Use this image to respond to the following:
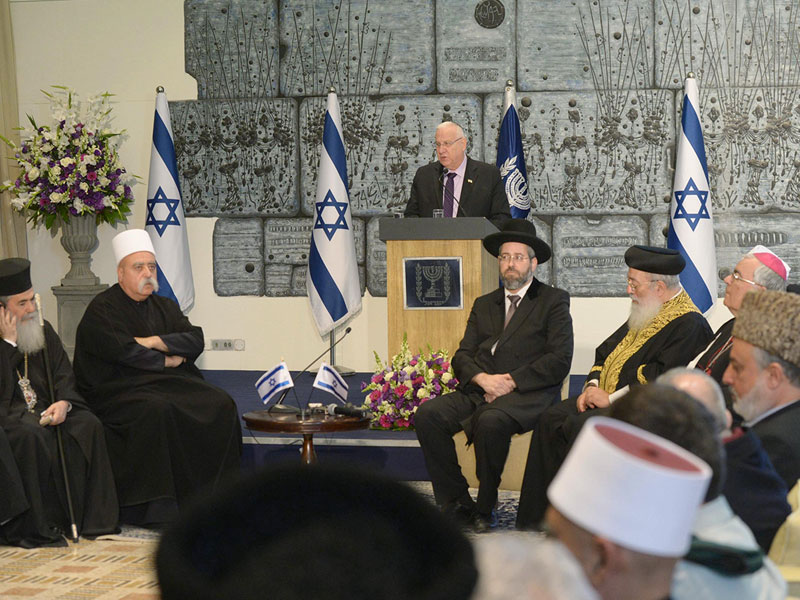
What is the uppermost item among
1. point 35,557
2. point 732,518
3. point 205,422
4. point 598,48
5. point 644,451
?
point 598,48

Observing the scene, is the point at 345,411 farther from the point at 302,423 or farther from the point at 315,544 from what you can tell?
the point at 315,544

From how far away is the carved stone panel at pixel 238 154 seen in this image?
30.1ft

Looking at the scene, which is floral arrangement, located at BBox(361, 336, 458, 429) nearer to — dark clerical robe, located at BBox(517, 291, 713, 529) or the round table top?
the round table top

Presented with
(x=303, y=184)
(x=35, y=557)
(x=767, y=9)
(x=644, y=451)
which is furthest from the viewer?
(x=303, y=184)

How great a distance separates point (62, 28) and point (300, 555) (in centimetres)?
967

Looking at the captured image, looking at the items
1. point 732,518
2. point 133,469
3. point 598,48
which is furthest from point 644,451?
point 598,48

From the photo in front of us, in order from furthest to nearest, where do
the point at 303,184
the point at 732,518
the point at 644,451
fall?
the point at 303,184, the point at 732,518, the point at 644,451

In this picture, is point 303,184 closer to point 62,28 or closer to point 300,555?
point 62,28

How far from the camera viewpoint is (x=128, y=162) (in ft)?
30.9

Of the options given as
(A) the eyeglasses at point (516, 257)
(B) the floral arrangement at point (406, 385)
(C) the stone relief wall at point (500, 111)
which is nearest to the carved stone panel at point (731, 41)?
(C) the stone relief wall at point (500, 111)

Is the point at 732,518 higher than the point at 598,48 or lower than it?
lower

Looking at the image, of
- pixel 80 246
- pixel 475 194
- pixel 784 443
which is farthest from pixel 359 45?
pixel 784 443

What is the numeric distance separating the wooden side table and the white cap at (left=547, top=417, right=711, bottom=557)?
160 inches

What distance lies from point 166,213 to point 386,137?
213 cm
